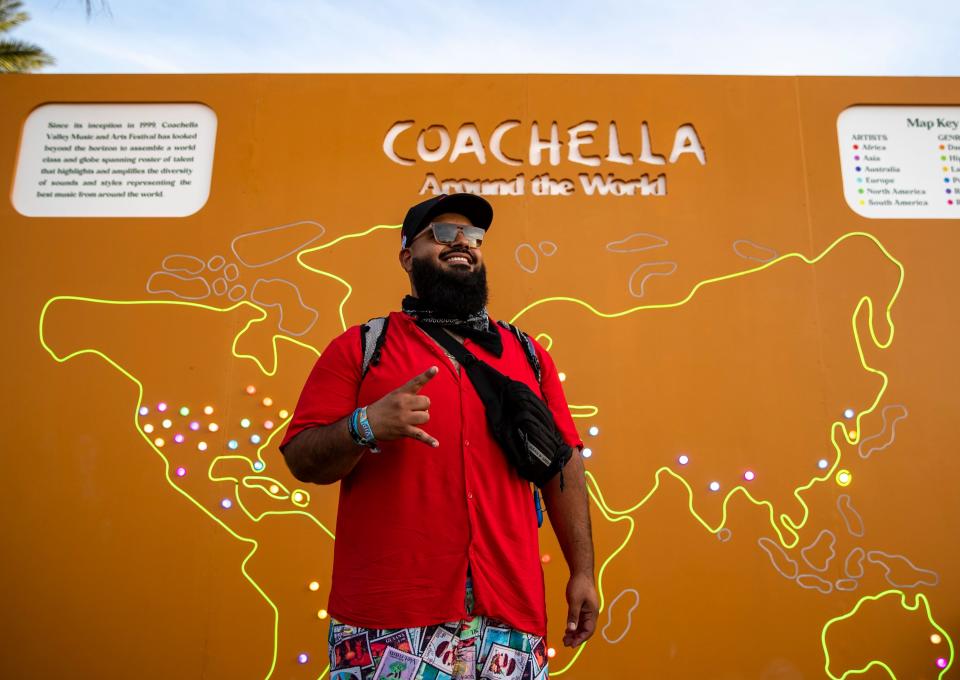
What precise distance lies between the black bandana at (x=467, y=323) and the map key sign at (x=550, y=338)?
1661 millimetres

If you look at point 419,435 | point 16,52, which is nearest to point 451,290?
point 419,435

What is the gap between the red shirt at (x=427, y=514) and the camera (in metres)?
1.64

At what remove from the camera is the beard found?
2.00 m

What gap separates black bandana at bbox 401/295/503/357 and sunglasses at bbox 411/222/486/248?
7.0 inches

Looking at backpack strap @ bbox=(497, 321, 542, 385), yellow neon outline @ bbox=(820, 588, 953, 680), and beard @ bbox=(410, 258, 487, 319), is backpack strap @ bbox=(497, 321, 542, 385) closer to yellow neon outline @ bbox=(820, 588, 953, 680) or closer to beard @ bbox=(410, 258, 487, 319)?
beard @ bbox=(410, 258, 487, 319)

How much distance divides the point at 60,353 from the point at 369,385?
8.26ft

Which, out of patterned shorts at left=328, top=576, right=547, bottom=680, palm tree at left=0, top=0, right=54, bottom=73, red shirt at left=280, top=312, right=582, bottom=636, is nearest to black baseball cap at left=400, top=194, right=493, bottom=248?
red shirt at left=280, top=312, right=582, bottom=636

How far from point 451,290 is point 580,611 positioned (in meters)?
0.84

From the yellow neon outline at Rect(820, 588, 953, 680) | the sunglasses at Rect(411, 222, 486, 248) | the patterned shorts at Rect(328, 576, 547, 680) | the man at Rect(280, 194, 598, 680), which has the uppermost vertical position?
the sunglasses at Rect(411, 222, 486, 248)

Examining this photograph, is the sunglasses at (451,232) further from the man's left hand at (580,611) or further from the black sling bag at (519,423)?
the man's left hand at (580,611)

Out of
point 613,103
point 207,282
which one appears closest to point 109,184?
point 207,282

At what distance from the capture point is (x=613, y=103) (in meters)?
3.99

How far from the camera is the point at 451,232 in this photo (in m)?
2.09

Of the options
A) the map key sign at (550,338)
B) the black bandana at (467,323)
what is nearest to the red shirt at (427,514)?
the black bandana at (467,323)
